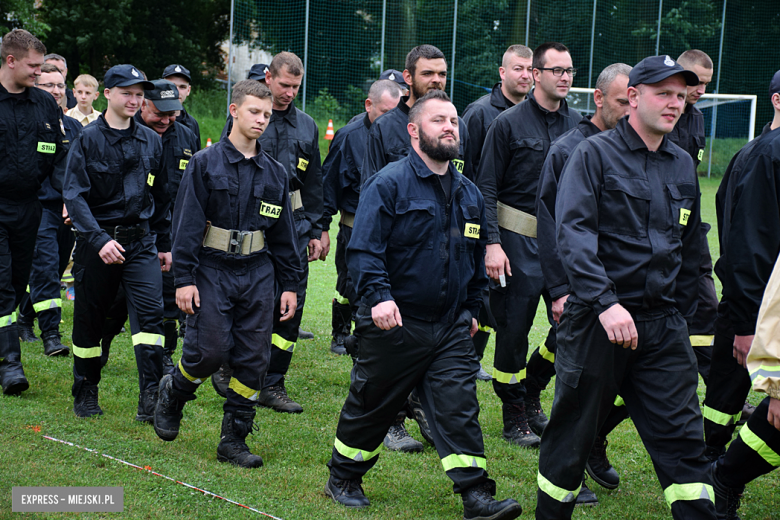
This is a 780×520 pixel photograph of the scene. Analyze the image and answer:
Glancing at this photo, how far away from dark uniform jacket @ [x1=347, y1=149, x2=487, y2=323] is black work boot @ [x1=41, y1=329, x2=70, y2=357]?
166 inches

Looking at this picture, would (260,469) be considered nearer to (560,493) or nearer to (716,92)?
(560,493)

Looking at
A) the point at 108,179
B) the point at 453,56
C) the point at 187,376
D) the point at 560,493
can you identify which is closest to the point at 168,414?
the point at 187,376

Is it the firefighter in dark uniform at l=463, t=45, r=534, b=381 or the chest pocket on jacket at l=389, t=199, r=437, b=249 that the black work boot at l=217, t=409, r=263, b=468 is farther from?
the firefighter in dark uniform at l=463, t=45, r=534, b=381

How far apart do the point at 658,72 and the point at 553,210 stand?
1182mm

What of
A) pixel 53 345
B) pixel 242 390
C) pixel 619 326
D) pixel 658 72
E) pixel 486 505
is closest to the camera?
pixel 619 326

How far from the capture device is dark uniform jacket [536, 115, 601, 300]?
14.7ft

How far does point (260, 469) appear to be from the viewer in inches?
188

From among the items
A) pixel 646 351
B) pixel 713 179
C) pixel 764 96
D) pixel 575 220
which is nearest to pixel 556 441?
pixel 646 351

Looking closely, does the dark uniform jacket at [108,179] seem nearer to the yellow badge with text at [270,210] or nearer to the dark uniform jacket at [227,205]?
the dark uniform jacket at [227,205]

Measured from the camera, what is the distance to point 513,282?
5328mm

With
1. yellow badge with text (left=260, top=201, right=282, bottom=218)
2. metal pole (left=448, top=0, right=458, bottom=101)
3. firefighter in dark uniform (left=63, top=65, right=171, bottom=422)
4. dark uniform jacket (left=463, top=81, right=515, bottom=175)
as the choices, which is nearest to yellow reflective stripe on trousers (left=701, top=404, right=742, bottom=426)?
dark uniform jacket (left=463, top=81, right=515, bottom=175)

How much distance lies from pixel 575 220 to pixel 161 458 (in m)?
2.90

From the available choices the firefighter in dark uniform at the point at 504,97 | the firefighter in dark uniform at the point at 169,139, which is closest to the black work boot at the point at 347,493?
the firefighter in dark uniform at the point at 504,97

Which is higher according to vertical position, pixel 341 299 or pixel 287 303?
pixel 287 303
